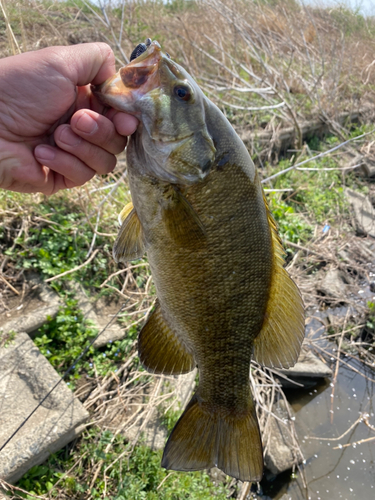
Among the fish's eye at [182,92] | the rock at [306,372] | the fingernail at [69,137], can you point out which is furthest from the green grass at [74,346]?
the fish's eye at [182,92]

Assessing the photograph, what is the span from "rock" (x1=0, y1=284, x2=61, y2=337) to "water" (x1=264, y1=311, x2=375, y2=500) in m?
2.67

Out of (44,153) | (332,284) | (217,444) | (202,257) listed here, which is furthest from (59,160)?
(332,284)

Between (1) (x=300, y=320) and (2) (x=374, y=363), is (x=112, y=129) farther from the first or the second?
(2) (x=374, y=363)

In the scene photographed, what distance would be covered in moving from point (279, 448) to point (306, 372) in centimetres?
95

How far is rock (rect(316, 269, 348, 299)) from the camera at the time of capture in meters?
5.19

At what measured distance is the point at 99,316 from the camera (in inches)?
140

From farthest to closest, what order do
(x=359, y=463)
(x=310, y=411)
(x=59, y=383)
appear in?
(x=310, y=411) → (x=359, y=463) → (x=59, y=383)

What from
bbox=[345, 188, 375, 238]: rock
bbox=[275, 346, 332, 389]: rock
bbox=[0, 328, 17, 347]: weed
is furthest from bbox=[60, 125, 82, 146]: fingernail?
bbox=[345, 188, 375, 238]: rock

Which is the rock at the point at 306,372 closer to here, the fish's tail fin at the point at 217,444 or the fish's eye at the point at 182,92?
the fish's tail fin at the point at 217,444

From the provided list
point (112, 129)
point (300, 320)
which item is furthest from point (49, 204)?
point (300, 320)

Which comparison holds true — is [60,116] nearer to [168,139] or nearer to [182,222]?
[168,139]

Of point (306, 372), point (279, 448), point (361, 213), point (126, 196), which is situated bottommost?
point (361, 213)

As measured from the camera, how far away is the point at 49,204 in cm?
407

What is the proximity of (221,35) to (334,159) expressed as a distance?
144 inches
